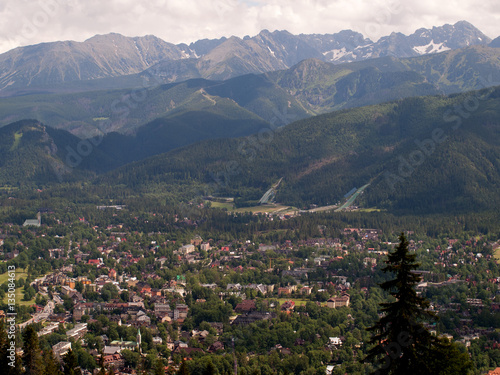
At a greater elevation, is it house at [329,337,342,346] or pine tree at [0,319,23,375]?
pine tree at [0,319,23,375]

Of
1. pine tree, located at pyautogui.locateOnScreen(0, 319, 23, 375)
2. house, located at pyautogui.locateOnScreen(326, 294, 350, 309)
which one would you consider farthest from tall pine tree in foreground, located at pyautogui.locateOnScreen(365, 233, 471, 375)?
house, located at pyautogui.locateOnScreen(326, 294, 350, 309)

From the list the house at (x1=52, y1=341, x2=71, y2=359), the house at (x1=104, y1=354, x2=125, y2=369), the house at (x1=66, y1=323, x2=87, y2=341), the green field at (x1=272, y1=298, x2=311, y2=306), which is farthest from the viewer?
the green field at (x1=272, y1=298, x2=311, y2=306)

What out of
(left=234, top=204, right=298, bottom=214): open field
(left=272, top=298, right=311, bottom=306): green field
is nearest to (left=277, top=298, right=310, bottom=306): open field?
(left=272, top=298, right=311, bottom=306): green field

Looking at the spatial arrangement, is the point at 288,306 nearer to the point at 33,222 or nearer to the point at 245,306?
the point at 245,306

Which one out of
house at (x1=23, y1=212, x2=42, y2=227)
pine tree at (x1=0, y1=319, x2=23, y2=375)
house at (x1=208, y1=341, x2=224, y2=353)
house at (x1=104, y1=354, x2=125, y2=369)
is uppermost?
pine tree at (x1=0, y1=319, x2=23, y2=375)

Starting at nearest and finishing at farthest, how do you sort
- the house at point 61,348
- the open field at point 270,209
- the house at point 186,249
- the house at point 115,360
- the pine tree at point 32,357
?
1. the pine tree at point 32,357
2. the house at point 115,360
3. the house at point 61,348
4. the house at point 186,249
5. the open field at point 270,209

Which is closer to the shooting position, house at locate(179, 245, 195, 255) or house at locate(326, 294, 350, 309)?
house at locate(326, 294, 350, 309)

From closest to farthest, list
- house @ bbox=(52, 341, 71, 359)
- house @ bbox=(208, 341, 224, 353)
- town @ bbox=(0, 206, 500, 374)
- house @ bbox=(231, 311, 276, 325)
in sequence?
1. house @ bbox=(52, 341, 71, 359)
2. town @ bbox=(0, 206, 500, 374)
3. house @ bbox=(208, 341, 224, 353)
4. house @ bbox=(231, 311, 276, 325)

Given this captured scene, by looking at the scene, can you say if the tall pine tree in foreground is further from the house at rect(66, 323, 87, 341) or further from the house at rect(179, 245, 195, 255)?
the house at rect(179, 245, 195, 255)

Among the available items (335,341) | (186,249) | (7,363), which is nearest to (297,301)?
(335,341)

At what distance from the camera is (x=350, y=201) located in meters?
177

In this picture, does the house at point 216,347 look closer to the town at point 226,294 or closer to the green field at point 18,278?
the town at point 226,294

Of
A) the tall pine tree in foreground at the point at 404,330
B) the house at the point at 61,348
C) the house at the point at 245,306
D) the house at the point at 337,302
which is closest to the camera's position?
the tall pine tree in foreground at the point at 404,330

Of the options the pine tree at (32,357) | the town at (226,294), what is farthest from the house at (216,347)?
the pine tree at (32,357)
